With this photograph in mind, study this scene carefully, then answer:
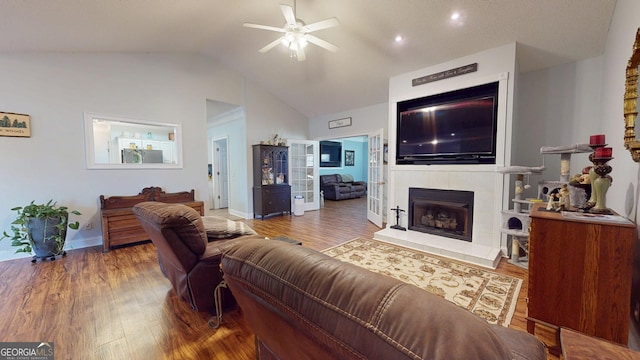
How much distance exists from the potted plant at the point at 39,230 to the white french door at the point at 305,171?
4084 millimetres

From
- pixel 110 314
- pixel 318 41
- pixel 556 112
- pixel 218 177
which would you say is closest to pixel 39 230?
pixel 110 314

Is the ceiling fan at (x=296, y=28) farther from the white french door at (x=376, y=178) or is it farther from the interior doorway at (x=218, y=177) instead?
the interior doorway at (x=218, y=177)

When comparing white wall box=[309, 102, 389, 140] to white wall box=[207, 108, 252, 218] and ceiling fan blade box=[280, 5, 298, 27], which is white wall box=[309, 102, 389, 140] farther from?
ceiling fan blade box=[280, 5, 298, 27]

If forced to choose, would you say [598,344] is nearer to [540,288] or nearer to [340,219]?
[540,288]

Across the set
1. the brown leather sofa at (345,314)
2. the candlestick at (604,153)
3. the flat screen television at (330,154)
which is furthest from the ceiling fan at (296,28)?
the flat screen television at (330,154)

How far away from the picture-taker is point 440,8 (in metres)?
2.80

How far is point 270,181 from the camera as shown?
5906 mm

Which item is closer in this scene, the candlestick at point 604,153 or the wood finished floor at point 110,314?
the candlestick at point 604,153

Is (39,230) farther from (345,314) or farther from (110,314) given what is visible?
(345,314)

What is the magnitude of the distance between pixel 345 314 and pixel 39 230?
4.46 m

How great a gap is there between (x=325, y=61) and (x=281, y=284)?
4396 millimetres

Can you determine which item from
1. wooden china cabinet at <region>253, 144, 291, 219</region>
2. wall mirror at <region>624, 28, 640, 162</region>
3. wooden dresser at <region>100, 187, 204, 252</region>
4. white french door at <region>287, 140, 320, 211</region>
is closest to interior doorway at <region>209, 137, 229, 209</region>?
wooden china cabinet at <region>253, 144, 291, 219</region>

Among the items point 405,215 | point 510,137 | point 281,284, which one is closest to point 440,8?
point 510,137

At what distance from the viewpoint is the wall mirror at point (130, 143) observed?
3.78 meters
